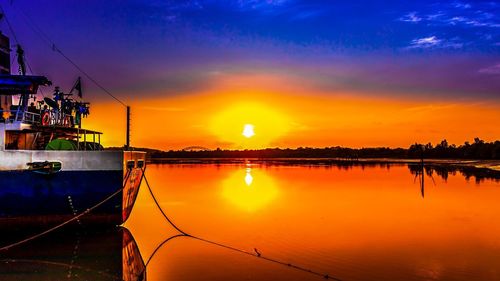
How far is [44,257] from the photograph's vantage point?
16406 mm

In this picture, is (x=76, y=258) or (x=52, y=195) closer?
(x=76, y=258)

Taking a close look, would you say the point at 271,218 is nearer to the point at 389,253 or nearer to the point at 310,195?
the point at 389,253

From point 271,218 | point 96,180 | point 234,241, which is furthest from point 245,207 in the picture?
point 96,180

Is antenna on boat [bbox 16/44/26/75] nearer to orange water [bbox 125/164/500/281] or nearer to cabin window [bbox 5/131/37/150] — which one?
cabin window [bbox 5/131/37/150]

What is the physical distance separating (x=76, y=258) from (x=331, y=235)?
1051 centimetres

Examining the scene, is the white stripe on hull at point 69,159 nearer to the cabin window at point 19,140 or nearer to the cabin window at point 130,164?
the cabin window at point 130,164

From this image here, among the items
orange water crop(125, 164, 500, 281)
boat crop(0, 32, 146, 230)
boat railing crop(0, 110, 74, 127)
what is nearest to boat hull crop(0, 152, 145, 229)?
boat crop(0, 32, 146, 230)

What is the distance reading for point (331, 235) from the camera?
20625 mm

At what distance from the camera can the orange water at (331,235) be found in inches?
583

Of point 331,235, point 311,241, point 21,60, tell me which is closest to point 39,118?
point 21,60

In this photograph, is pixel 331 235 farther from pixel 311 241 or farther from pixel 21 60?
pixel 21 60

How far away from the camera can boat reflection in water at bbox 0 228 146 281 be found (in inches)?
574

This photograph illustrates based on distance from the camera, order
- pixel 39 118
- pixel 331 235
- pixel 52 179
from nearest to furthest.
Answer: pixel 52 179 → pixel 331 235 → pixel 39 118

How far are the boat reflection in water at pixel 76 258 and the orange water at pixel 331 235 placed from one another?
78 cm
